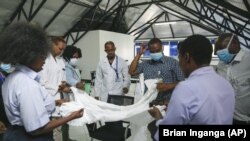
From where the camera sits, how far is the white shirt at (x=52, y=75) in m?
2.69

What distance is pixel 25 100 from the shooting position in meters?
1.20

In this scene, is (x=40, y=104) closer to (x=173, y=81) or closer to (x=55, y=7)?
(x=173, y=81)

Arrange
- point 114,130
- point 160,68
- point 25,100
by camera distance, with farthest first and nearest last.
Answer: point 114,130
point 160,68
point 25,100

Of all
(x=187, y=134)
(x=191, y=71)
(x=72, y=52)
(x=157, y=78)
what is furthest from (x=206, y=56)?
(x=72, y=52)

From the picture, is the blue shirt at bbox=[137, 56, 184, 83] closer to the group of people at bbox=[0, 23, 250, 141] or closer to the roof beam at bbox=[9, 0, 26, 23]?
the group of people at bbox=[0, 23, 250, 141]

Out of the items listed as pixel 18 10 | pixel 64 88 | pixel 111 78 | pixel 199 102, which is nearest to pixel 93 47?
pixel 18 10

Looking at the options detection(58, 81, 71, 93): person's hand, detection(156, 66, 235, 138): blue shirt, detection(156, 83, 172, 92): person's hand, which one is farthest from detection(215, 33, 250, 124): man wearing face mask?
detection(58, 81, 71, 93): person's hand

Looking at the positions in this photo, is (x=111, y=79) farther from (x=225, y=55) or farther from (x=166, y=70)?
(x=225, y=55)

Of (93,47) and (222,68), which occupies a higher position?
(93,47)

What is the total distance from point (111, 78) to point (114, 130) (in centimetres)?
78

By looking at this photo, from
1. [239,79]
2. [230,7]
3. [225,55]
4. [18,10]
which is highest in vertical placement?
[18,10]

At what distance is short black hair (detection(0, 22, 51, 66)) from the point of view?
123 cm

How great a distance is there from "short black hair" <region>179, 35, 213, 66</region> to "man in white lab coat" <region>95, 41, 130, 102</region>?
2.22 m

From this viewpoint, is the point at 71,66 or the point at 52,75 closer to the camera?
the point at 52,75
